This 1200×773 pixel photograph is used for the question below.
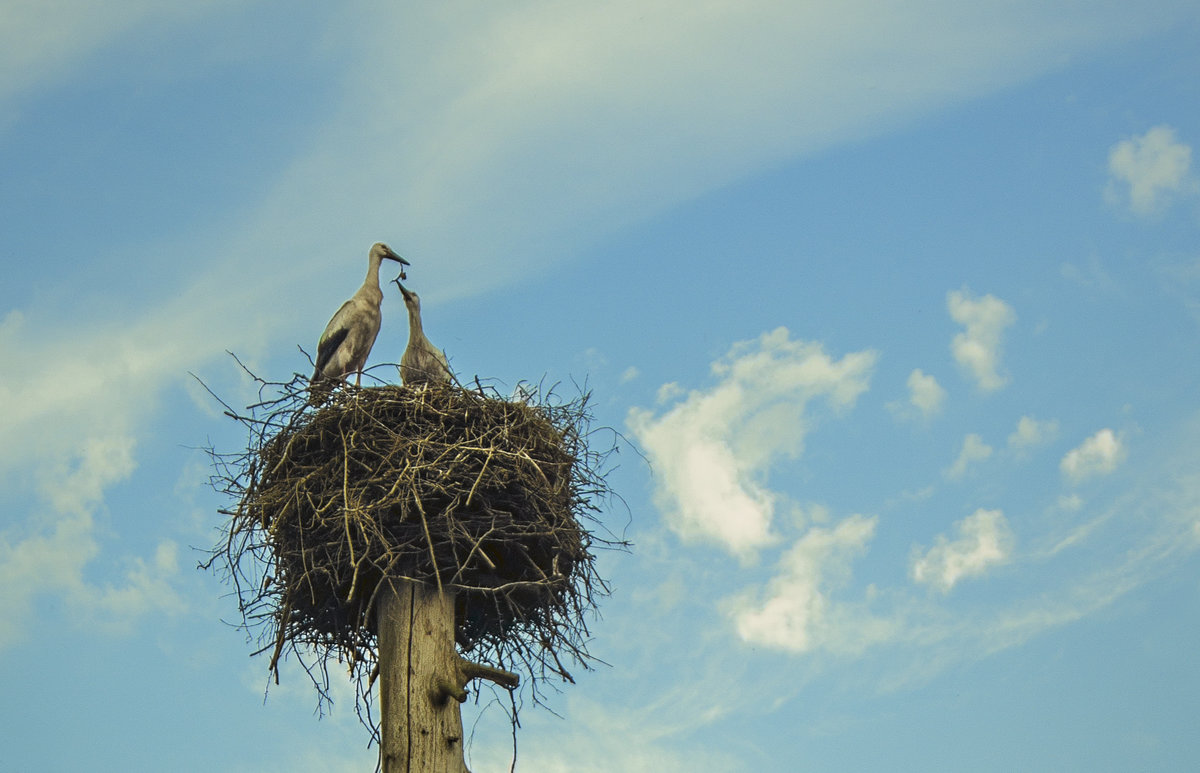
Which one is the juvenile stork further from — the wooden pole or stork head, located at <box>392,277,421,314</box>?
the wooden pole

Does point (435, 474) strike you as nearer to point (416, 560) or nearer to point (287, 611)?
point (416, 560)

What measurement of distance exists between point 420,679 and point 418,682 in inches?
0.8

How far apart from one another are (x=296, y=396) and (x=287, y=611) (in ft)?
4.61

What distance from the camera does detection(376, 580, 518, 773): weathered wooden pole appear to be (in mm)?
6051

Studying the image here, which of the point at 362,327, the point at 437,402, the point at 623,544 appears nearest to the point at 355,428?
the point at 437,402

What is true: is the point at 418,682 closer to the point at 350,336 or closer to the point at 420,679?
the point at 420,679

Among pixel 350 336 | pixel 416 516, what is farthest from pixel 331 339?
pixel 416 516

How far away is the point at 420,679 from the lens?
623 centimetres

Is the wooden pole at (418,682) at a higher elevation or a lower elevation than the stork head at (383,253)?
lower

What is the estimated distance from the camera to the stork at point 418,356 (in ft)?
30.8

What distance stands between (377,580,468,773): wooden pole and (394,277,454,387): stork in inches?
112

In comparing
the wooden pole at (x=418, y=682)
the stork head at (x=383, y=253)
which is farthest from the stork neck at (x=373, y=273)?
the wooden pole at (x=418, y=682)

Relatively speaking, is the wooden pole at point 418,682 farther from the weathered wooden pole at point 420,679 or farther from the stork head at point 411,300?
the stork head at point 411,300

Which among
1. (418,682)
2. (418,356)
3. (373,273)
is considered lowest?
(418,682)
